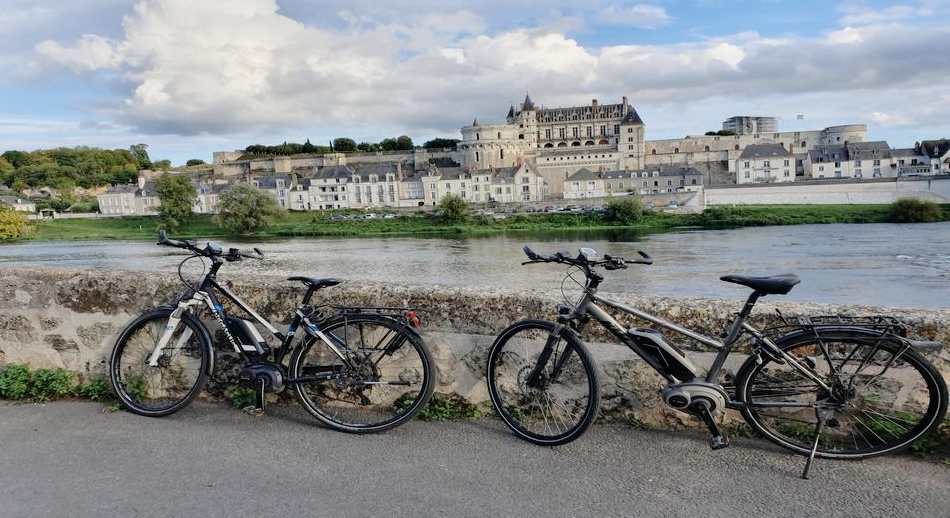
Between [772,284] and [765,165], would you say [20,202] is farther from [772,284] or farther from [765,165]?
[772,284]

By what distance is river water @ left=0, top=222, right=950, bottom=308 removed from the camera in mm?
23109

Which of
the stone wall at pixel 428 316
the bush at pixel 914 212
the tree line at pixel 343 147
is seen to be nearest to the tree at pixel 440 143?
the tree line at pixel 343 147

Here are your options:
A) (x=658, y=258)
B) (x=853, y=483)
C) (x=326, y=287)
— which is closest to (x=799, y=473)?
(x=853, y=483)

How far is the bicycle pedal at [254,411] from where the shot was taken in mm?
3807

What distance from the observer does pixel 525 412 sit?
3.70 meters

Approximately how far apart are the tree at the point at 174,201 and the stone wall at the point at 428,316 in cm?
7060

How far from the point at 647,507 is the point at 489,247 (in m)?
39.9

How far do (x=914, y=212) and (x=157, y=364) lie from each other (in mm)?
60707

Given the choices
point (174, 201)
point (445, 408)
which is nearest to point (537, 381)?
point (445, 408)

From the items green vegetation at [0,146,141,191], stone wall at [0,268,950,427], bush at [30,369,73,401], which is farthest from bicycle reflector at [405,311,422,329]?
green vegetation at [0,146,141,191]

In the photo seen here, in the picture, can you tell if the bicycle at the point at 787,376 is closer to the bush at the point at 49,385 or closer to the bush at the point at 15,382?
the bush at the point at 49,385

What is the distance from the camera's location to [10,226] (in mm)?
55375

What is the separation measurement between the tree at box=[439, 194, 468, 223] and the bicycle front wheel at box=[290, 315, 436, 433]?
201 feet

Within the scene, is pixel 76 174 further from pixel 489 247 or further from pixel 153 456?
pixel 153 456
